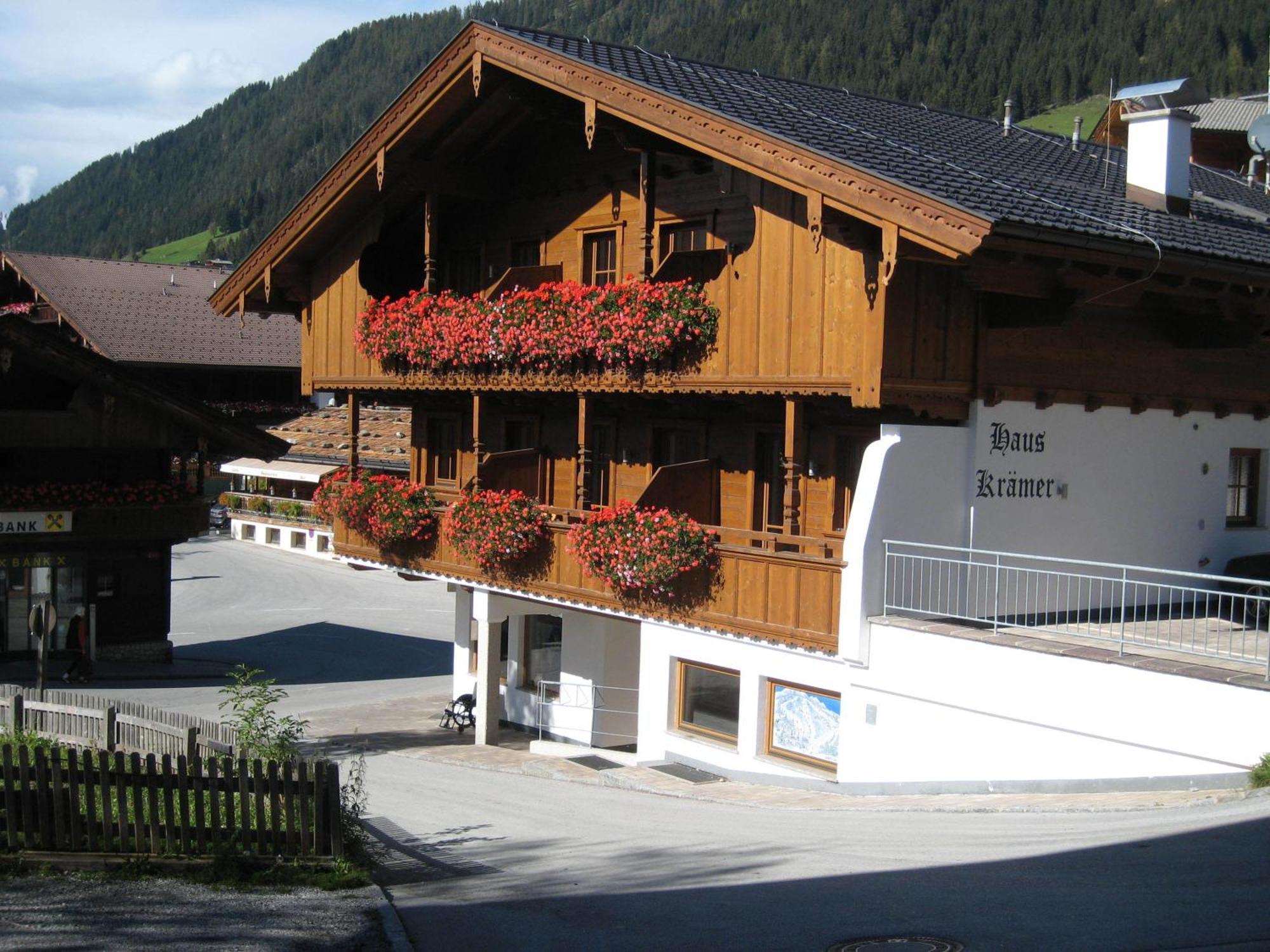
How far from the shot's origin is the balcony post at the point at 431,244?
2080cm

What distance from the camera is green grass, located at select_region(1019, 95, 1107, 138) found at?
410ft

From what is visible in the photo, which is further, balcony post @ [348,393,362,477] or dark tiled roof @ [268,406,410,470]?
dark tiled roof @ [268,406,410,470]

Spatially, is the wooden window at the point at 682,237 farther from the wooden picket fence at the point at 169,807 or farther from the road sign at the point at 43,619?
the wooden picket fence at the point at 169,807

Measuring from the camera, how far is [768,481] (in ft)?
59.2

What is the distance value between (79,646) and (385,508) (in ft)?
34.8

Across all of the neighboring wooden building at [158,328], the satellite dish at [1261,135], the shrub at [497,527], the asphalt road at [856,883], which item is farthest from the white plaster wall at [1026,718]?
the neighboring wooden building at [158,328]

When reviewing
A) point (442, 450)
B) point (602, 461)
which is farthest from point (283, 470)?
point (602, 461)

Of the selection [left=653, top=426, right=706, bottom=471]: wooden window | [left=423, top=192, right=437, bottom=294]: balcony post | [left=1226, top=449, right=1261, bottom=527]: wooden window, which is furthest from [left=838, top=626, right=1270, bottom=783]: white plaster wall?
[left=423, top=192, right=437, bottom=294]: balcony post

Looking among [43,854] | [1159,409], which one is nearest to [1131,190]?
[1159,409]

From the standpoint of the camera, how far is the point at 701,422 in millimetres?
18859

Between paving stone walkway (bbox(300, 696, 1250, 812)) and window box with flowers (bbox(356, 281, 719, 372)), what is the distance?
16.9 feet

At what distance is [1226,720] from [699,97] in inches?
359

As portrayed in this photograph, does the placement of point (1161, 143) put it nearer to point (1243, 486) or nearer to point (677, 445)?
point (1243, 486)

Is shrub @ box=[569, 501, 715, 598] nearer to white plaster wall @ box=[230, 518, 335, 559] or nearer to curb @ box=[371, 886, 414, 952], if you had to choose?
curb @ box=[371, 886, 414, 952]
